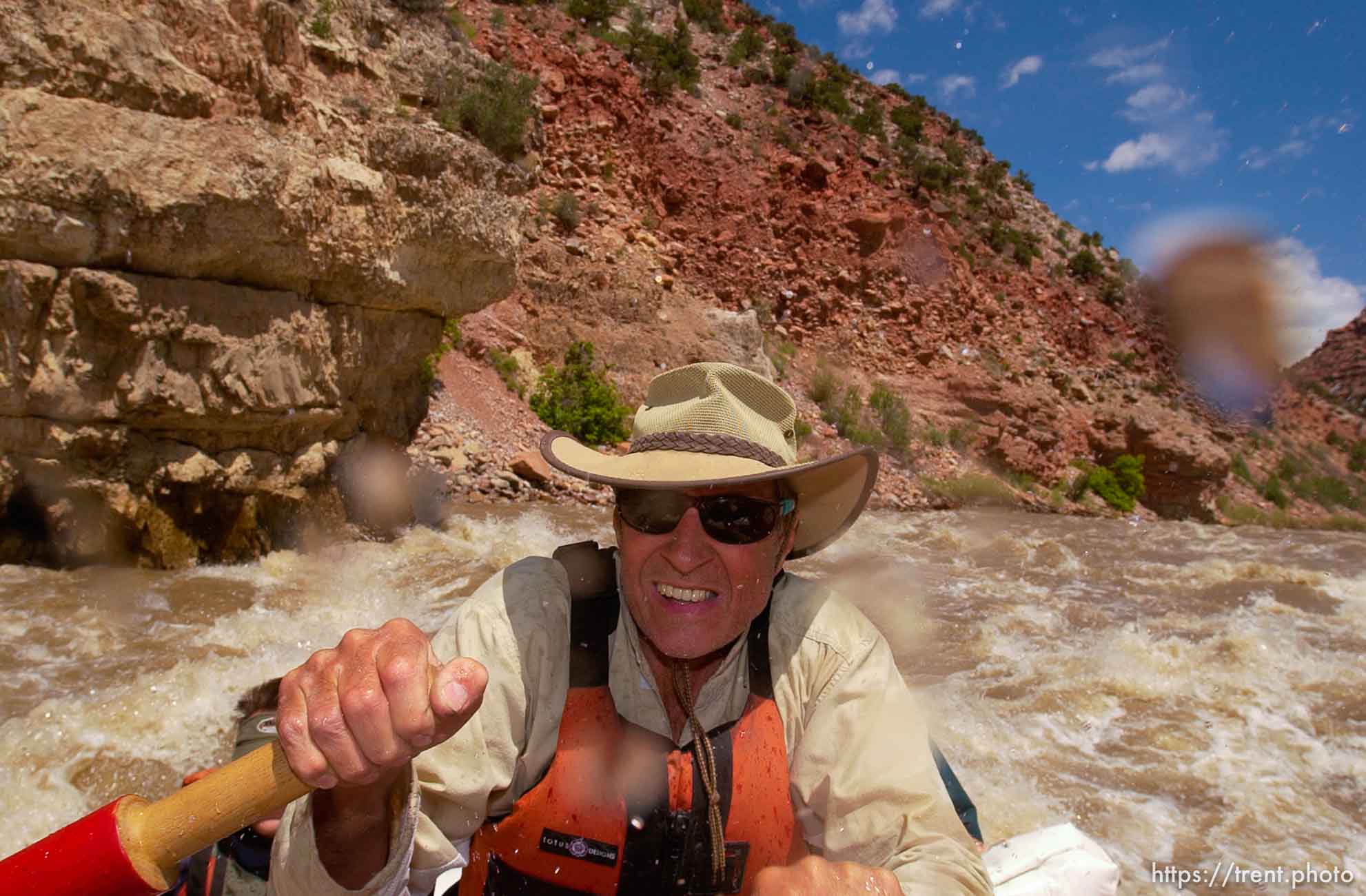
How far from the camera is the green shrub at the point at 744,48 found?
71.2 ft

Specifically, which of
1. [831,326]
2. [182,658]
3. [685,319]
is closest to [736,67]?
[831,326]

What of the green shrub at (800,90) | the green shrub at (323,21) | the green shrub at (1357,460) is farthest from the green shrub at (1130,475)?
the green shrub at (1357,460)

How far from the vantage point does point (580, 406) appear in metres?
10.6

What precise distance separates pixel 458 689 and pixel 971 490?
47.4ft

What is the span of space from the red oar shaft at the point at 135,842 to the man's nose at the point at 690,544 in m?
0.84

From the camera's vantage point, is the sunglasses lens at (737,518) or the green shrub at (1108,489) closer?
the sunglasses lens at (737,518)

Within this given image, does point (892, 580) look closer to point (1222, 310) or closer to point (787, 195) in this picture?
point (787, 195)

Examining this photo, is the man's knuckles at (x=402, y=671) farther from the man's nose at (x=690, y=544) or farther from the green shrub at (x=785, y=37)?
the green shrub at (x=785, y=37)

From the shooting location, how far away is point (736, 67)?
2166 cm

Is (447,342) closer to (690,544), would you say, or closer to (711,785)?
(690,544)

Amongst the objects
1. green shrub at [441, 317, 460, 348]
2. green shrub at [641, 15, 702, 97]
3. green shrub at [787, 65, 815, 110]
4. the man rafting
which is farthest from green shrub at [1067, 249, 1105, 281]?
the man rafting

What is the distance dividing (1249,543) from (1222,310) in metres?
18.6

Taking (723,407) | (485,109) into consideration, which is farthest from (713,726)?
(485,109)

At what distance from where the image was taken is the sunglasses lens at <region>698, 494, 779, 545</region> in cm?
152
